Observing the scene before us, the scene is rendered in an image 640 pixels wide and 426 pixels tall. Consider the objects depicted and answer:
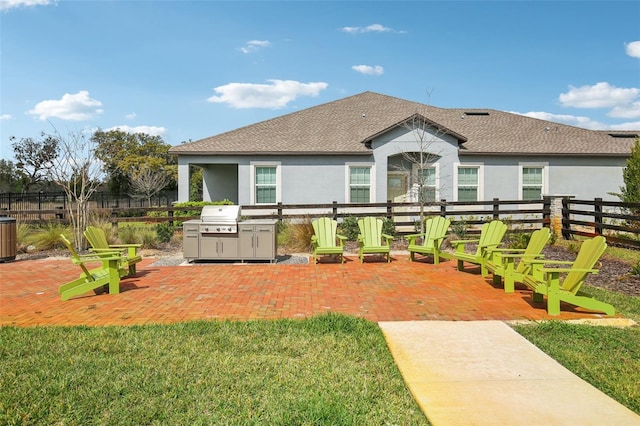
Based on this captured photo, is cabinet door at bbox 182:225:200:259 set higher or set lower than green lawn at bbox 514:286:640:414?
higher

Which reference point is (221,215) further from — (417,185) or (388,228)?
(417,185)

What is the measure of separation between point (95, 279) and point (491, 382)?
640 cm

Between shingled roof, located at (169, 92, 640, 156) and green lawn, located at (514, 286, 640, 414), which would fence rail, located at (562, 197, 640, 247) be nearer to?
shingled roof, located at (169, 92, 640, 156)

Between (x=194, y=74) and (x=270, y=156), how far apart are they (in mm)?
5031

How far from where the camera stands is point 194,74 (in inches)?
705

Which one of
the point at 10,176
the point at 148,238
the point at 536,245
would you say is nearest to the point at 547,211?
the point at 536,245

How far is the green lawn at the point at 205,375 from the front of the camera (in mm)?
3020

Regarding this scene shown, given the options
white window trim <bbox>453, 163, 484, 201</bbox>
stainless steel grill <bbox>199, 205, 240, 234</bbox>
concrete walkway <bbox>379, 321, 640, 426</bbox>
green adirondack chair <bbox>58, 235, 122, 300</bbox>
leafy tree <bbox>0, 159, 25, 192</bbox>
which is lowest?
concrete walkway <bbox>379, 321, 640, 426</bbox>

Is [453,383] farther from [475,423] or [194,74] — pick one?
[194,74]

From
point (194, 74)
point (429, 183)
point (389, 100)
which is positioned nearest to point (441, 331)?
point (429, 183)

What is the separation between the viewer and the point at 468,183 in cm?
1806

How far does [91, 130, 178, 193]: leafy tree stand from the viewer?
129 ft

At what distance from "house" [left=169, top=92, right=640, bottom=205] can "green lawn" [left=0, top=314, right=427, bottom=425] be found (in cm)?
1287

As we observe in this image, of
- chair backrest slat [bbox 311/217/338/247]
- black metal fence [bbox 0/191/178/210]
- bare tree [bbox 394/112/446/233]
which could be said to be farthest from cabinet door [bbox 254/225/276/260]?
black metal fence [bbox 0/191/178/210]
